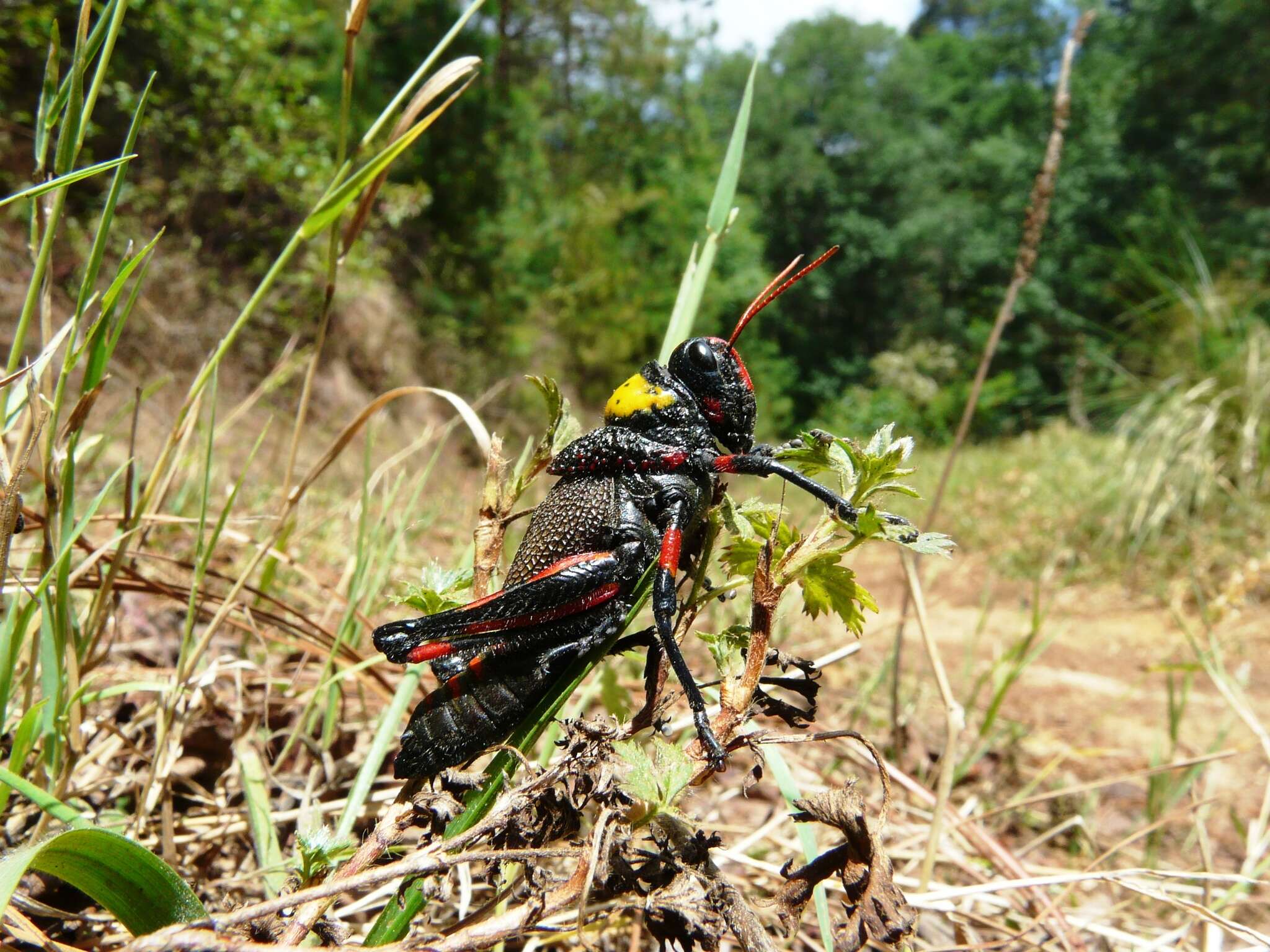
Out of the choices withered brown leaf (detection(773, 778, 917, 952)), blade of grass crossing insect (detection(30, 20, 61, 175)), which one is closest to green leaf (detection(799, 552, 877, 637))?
withered brown leaf (detection(773, 778, 917, 952))

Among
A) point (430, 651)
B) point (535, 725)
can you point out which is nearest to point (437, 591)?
point (430, 651)

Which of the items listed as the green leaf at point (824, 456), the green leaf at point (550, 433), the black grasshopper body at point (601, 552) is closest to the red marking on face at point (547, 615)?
the black grasshopper body at point (601, 552)

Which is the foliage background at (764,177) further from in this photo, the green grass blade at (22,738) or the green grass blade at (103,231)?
the green grass blade at (22,738)

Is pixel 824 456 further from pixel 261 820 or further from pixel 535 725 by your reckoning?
pixel 261 820

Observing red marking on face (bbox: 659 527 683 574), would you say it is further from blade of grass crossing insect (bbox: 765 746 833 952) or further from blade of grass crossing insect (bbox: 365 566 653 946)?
blade of grass crossing insect (bbox: 765 746 833 952)

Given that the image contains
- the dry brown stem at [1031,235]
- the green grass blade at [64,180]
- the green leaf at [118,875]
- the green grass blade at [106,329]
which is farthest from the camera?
the dry brown stem at [1031,235]

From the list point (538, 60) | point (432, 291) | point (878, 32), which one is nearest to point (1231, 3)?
point (538, 60)

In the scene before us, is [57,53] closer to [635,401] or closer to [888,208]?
[635,401]
